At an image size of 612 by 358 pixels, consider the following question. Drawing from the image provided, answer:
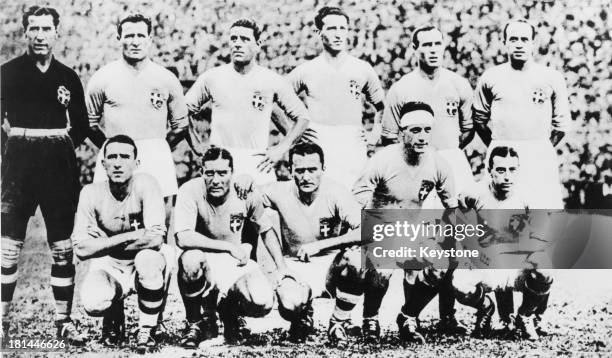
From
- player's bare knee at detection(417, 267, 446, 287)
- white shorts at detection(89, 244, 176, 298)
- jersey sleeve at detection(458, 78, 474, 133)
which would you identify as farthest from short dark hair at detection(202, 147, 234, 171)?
jersey sleeve at detection(458, 78, 474, 133)

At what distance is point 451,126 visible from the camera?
408cm

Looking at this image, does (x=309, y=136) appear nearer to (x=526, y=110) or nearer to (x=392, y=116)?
(x=392, y=116)

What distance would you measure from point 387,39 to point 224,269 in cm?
177

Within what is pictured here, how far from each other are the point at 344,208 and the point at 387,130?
1.85ft

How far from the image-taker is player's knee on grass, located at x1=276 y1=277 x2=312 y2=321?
4.03 metres

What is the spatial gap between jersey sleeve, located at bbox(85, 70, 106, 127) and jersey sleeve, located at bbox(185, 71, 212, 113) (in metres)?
0.53

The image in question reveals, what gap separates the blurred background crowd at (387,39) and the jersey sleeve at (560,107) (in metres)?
0.04

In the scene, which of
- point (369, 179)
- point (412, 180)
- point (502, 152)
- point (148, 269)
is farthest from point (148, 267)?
point (502, 152)

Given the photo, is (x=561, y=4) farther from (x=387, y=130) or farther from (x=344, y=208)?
(x=344, y=208)

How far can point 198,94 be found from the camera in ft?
13.6

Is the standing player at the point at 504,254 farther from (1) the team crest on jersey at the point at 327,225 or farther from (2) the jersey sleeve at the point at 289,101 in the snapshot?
(2) the jersey sleeve at the point at 289,101

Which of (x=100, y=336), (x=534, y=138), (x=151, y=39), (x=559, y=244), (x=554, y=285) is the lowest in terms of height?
(x=100, y=336)

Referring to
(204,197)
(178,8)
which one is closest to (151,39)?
(178,8)

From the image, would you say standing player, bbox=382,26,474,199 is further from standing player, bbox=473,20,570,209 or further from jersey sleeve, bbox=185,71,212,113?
jersey sleeve, bbox=185,71,212,113
